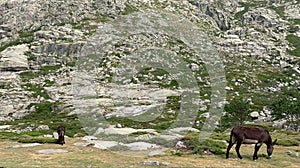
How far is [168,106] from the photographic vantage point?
100375mm

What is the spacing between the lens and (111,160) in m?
25.1

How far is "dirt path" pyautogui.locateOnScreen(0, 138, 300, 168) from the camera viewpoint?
77.4 ft

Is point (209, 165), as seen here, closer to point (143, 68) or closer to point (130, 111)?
point (130, 111)

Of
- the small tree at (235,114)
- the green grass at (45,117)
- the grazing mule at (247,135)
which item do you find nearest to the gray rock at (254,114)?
the small tree at (235,114)

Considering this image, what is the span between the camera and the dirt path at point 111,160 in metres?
23.6

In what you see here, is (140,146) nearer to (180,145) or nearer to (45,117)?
(180,145)

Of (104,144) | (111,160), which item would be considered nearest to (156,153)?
(111,160)

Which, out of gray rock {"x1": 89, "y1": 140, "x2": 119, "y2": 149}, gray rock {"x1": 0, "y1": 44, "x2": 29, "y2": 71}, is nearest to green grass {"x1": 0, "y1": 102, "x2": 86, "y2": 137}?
gray rock {"x1": 0, "y1": 44, "x2": 29, "y2": 71}

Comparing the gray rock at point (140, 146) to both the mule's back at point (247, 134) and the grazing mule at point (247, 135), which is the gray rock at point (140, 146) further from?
the mule's back at point (247, 134)

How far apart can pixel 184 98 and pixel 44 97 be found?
41.6 metres

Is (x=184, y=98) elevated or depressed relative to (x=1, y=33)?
depressed

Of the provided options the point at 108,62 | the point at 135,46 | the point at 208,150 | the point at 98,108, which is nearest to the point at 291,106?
the point at 98,108

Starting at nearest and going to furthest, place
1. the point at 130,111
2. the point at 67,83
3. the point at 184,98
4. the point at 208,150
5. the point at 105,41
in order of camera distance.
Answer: the point at 208,150, the point at 130,111, the point at 184,98, the point at 67,83, the point at 105,41

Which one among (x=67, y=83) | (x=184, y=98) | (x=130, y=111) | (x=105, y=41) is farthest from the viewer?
(x=105, y=41)
